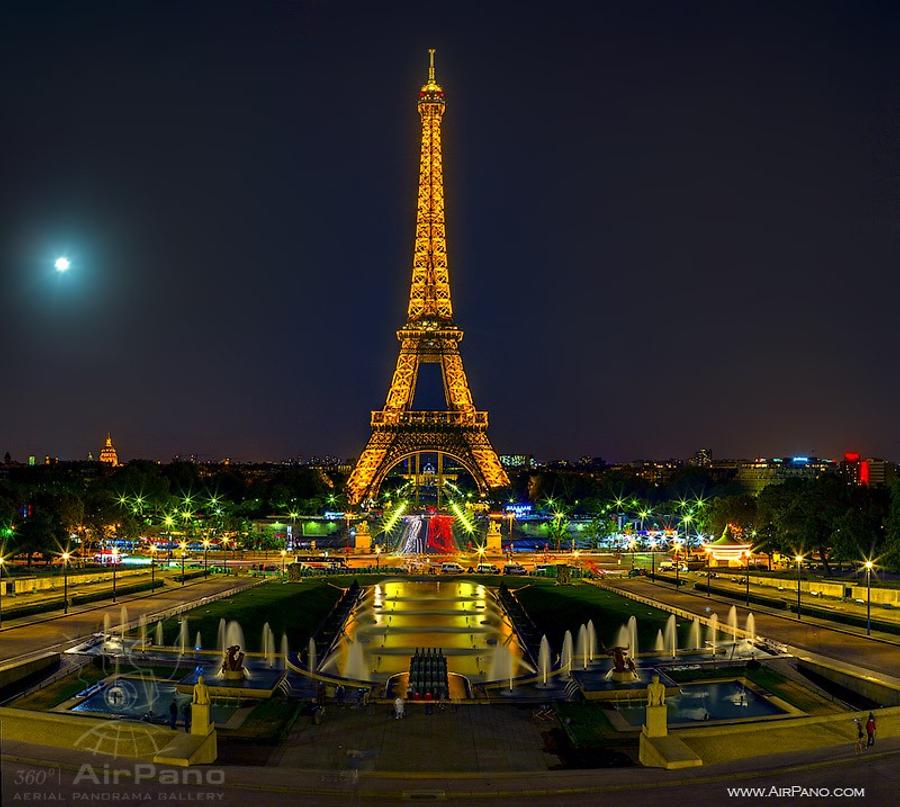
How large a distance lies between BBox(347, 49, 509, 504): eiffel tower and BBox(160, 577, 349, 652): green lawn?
58590 millimetres

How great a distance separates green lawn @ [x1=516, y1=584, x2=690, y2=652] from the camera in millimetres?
44188

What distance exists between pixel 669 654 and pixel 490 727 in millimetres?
14224

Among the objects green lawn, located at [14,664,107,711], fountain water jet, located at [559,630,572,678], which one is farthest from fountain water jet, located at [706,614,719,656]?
green lawn, located at [14,664,107,711]

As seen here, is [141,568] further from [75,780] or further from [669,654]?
[75,780]

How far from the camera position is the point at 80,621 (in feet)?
145

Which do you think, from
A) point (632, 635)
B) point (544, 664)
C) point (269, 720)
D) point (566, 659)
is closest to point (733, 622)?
point (632, 635)

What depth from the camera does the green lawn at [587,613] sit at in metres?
44.2

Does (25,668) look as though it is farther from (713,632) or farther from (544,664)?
(713,632)

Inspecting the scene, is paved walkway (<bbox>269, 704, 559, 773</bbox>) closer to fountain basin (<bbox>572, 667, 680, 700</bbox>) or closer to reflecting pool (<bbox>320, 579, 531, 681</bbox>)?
fountain basin (<bbox>572, 667, 680, 700</bbox>)

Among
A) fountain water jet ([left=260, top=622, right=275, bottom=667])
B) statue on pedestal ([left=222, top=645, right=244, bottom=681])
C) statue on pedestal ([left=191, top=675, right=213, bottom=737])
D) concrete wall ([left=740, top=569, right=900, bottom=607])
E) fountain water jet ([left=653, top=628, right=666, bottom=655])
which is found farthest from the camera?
concrete wall ([left=740, top=569, right=900, bottom=607])

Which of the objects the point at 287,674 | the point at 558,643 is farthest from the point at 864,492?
the point at 287,674

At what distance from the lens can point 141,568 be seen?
226ft

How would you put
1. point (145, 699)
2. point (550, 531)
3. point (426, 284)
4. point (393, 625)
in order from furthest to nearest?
1. point (426, 284)
2. point (550, 531)
3. point (393, 625)
4. point (145, 699)

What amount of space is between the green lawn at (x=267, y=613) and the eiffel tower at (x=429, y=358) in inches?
2307
